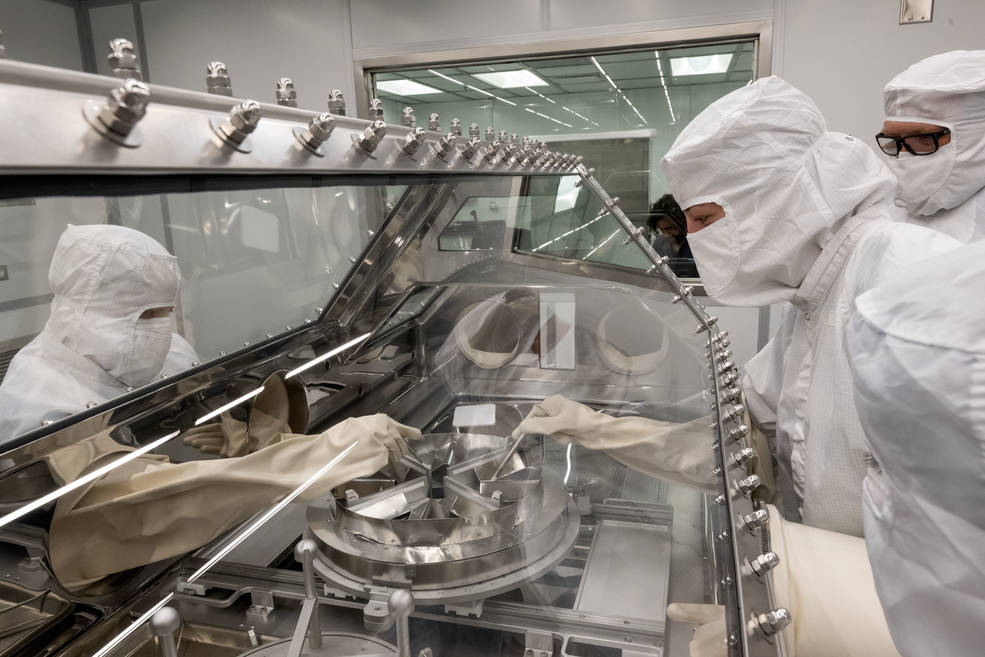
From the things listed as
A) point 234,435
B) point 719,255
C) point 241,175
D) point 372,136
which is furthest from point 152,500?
point 719,255

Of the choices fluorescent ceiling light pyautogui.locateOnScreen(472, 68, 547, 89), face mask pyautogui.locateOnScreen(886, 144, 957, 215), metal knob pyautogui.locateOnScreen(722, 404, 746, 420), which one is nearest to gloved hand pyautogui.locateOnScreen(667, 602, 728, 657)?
metal knob pyautogui.locateOnScreen(722, 404, 746, 420)

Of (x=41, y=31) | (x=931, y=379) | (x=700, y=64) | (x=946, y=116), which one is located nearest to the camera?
(x=931, y=379)

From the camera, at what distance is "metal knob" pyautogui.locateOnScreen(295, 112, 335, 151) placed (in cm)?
69

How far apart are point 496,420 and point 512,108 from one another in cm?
272

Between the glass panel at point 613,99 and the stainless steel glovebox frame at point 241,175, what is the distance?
1.96 meters

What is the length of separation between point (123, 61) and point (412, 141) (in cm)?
45

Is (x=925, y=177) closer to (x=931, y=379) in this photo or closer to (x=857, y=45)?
(x=857, y=45)

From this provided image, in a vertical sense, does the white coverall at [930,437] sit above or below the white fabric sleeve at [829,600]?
above

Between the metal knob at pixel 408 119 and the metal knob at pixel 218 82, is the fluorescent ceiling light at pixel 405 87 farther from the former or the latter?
the metal knob at pixel 218 82

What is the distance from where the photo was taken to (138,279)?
32.3 inches

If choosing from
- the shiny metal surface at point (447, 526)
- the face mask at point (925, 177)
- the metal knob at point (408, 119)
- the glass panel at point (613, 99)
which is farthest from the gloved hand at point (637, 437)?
the glass panel at point (613, 99)

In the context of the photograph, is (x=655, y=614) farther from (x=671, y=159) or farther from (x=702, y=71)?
(x=702, y=71)

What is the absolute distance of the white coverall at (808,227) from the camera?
1.22 meters

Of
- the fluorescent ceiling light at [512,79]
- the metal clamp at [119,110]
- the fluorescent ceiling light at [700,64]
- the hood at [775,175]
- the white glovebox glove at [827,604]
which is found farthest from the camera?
the fluorescent ceiling light at [512,79]
